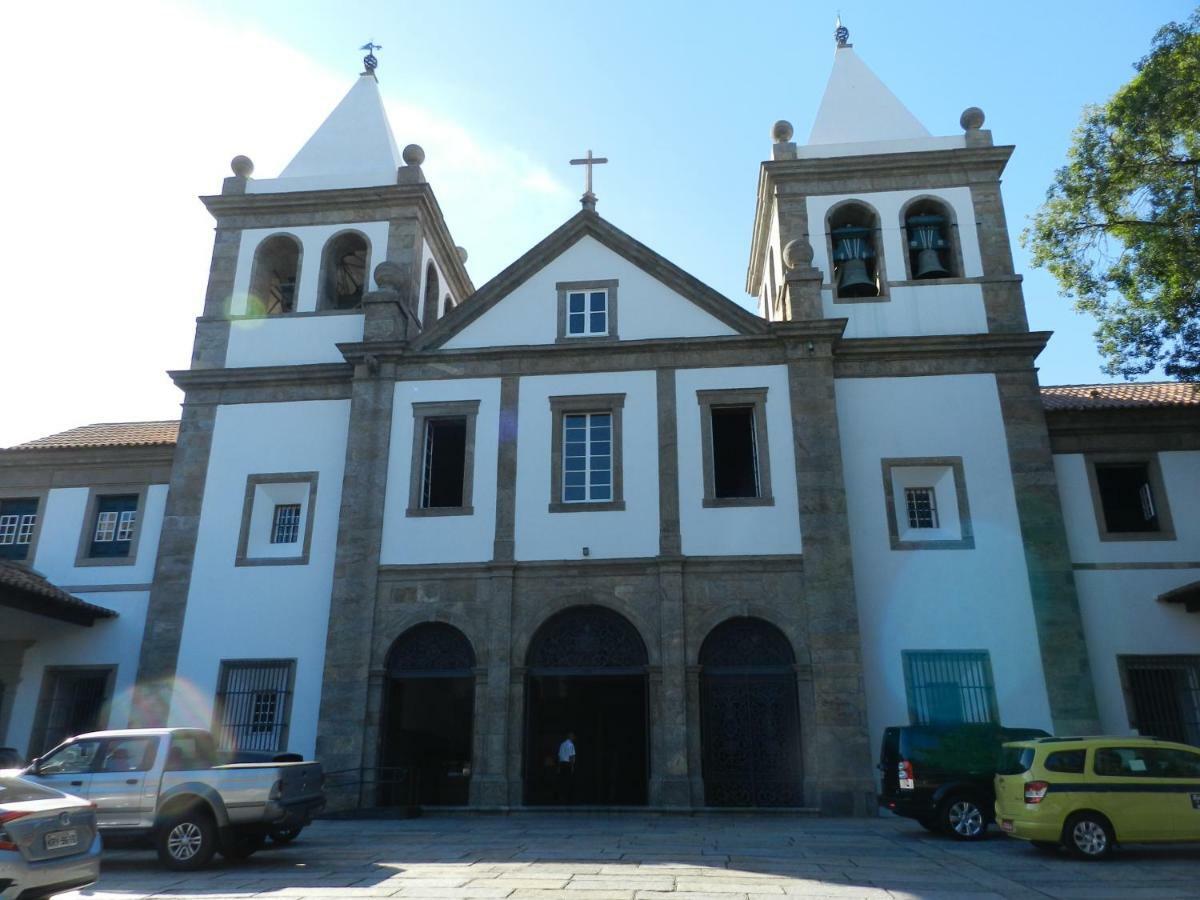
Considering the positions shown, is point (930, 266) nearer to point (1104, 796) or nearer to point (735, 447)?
point (735, 447)

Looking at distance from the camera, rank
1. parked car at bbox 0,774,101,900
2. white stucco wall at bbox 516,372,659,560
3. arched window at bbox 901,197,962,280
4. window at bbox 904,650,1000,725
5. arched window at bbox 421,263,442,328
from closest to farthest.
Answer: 1. parked car at bbox 0,774,101,900
2. window at bbox 904,650,1000,725
3. white stucco wall at bbox 516,372,659,560
4. arched window at bbox 901,197,962,280
5. arched window at bbox 421,263,442,328

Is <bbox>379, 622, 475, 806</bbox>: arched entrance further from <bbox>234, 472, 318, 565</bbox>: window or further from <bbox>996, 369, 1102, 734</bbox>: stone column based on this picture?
<bbox>996, 369, 1102, 734</bbox>: stone column

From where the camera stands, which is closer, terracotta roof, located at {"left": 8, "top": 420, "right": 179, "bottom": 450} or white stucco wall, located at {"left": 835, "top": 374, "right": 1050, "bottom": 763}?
white stucco wall, located at {"left": 835, "top": 374, "right": 1050, "bottom": 763}

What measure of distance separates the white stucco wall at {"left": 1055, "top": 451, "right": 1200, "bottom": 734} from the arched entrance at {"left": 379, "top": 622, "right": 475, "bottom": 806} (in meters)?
12.2

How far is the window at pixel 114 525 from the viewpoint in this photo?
21141 mm

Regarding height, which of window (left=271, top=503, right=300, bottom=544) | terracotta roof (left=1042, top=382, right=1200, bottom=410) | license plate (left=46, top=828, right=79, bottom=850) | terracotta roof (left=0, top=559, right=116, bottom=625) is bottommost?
license plate (left=46, top=828, right=79, bottom=850)

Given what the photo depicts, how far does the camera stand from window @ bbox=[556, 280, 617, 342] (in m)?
20.7

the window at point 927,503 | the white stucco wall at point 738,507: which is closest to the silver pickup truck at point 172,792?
the white stucco wall at point 738,507

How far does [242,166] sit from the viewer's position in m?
24.1

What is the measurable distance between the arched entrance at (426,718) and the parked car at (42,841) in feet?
30.0

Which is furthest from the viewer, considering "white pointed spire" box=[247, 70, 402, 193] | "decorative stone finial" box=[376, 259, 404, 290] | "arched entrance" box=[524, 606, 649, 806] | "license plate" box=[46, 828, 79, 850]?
"white pointed spire" box=[247, 70, 402, 193]

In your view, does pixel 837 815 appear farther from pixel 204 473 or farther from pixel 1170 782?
pixel 204 473

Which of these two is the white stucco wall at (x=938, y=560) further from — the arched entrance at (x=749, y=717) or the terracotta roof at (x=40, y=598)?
the terracotta roof at (x=40, y=598)

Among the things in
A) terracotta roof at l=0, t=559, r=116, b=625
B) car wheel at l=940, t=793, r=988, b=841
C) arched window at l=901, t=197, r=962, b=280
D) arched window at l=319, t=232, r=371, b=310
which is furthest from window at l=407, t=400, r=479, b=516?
arched window at l=901, t=197, r=962, b=280
